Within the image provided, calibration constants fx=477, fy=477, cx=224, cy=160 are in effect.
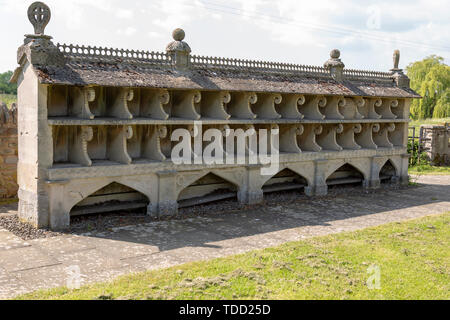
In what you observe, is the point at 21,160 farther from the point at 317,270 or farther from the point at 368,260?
the point at 368,260

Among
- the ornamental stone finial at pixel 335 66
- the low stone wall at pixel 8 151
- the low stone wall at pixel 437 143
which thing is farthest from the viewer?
the low stone wall at pixel 437 143

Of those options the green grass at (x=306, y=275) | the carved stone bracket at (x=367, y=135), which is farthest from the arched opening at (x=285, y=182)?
the green grass at (x=306, y=275)

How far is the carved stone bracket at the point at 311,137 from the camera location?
18156 millimetres

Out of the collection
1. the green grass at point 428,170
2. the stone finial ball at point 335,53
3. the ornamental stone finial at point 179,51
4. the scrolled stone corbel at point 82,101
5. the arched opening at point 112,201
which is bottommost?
the arched opening at point 112,201

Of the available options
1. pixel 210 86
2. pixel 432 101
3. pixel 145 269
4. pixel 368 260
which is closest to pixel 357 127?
pixel 210 86

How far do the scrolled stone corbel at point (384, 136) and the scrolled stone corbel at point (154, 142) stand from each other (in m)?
10.9

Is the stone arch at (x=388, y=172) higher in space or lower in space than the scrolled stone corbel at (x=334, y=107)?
lower

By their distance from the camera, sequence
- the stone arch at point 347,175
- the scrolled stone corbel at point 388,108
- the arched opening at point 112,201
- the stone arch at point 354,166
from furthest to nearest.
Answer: the scrolled stone corbel at point 388,108 < the stone arch at point 347,175 < the stone arch at point 354,166 < the arched opening at point 112,201

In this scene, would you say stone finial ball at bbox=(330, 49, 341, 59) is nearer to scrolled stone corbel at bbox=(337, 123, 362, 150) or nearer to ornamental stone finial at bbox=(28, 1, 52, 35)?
scrolled stone corbel at bbox=(337, 123, 362, 150)

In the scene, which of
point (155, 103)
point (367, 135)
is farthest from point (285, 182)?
point (155, 103)

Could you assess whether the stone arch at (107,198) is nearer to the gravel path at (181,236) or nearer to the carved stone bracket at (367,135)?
the gravel path at (181,236)

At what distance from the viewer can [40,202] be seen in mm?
12141
